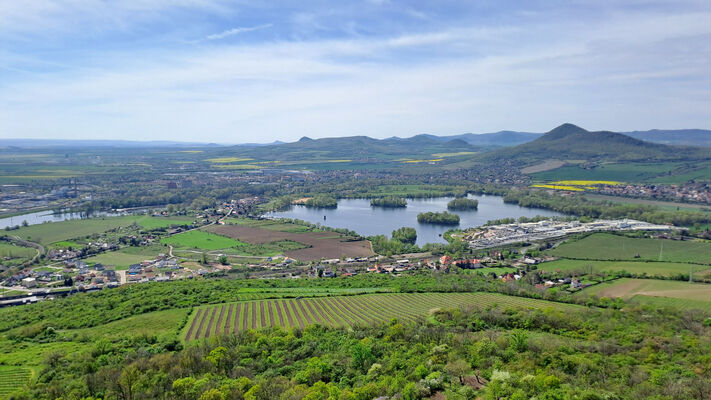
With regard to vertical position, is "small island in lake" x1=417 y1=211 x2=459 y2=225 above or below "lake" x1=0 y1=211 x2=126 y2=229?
above

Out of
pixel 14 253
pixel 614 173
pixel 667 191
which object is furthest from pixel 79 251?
pixel 614 173

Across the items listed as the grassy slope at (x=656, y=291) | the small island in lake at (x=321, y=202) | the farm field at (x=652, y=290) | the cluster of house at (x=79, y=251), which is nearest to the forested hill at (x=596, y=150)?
the small island in lake at (x=321, y=202)

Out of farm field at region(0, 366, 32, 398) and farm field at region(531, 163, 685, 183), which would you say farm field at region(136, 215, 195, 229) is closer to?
farm field at region(0, 366, 32, 398)

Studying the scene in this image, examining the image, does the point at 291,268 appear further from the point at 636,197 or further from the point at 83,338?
the point at 636,197

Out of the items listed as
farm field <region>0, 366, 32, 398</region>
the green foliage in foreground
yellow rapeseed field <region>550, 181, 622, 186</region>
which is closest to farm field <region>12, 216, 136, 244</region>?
farm field <region>0, 366, 32, 398</region>

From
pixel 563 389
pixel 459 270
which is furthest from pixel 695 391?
pixel 459 270

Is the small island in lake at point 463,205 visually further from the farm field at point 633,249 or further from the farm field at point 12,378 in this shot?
the farm field at point 12,378

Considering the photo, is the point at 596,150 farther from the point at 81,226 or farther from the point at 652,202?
the point at 81,226
